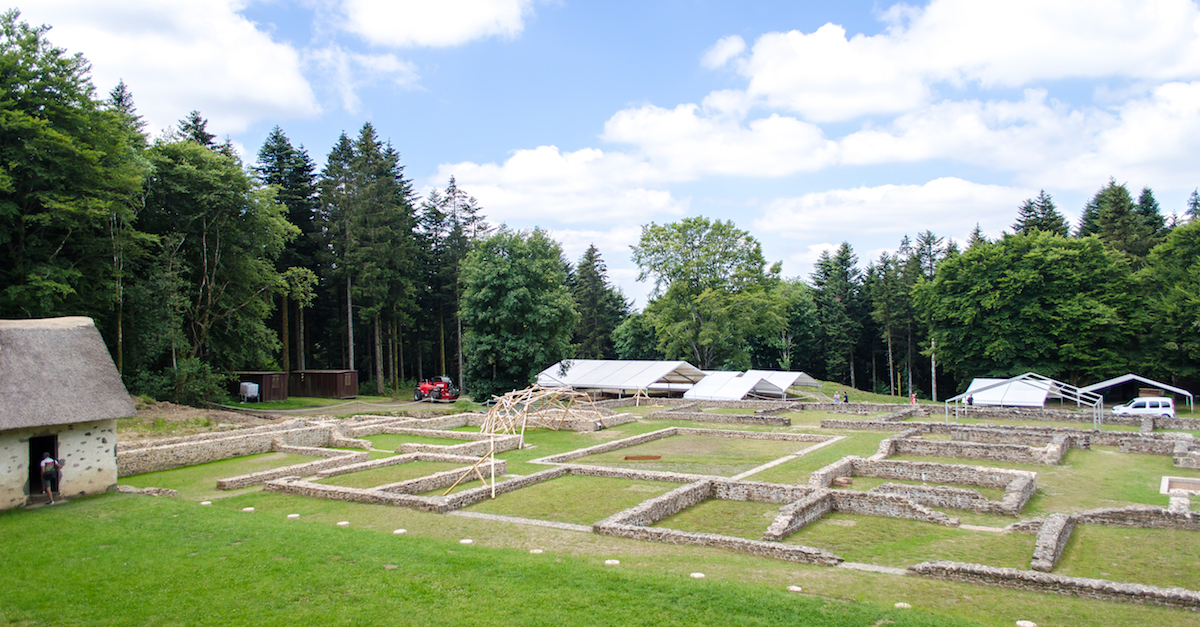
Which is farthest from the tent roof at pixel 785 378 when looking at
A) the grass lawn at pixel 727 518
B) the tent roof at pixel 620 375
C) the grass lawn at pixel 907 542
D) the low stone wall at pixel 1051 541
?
the low stone wall at pixel 1051 541

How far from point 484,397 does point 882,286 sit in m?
38.7

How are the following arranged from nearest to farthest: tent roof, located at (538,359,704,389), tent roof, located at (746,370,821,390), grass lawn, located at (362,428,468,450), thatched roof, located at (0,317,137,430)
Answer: thatched roof, located at (0,317,137,430), grass lawn, located at (362,428,468,450), tent roof, located at (746,370,821,390), tent roof, located at (538,359,704,389)

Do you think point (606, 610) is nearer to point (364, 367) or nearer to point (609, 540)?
point (609, 540)

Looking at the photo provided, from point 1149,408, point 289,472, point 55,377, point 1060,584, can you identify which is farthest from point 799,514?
point 1149,408

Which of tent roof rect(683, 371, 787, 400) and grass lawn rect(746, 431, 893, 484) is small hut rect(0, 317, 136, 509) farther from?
tent roof rect(683, 371, 787, 400)

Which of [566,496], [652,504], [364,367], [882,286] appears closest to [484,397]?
[364,367]

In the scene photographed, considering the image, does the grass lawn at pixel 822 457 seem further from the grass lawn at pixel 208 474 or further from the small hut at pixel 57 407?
the small hut at pixel 57 407

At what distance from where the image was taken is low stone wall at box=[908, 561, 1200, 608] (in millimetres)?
7445

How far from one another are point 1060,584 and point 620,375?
33.7 m

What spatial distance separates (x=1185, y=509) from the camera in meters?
11.8

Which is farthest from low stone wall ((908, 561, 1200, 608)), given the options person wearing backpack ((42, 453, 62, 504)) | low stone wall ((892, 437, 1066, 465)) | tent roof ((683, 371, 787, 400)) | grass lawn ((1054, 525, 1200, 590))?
tent roof ((683, 371, 787, 400))

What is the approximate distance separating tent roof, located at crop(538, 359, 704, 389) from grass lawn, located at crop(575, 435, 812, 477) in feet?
46.4

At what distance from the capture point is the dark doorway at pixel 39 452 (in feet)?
41.5

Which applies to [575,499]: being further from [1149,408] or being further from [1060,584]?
[1149,408]
